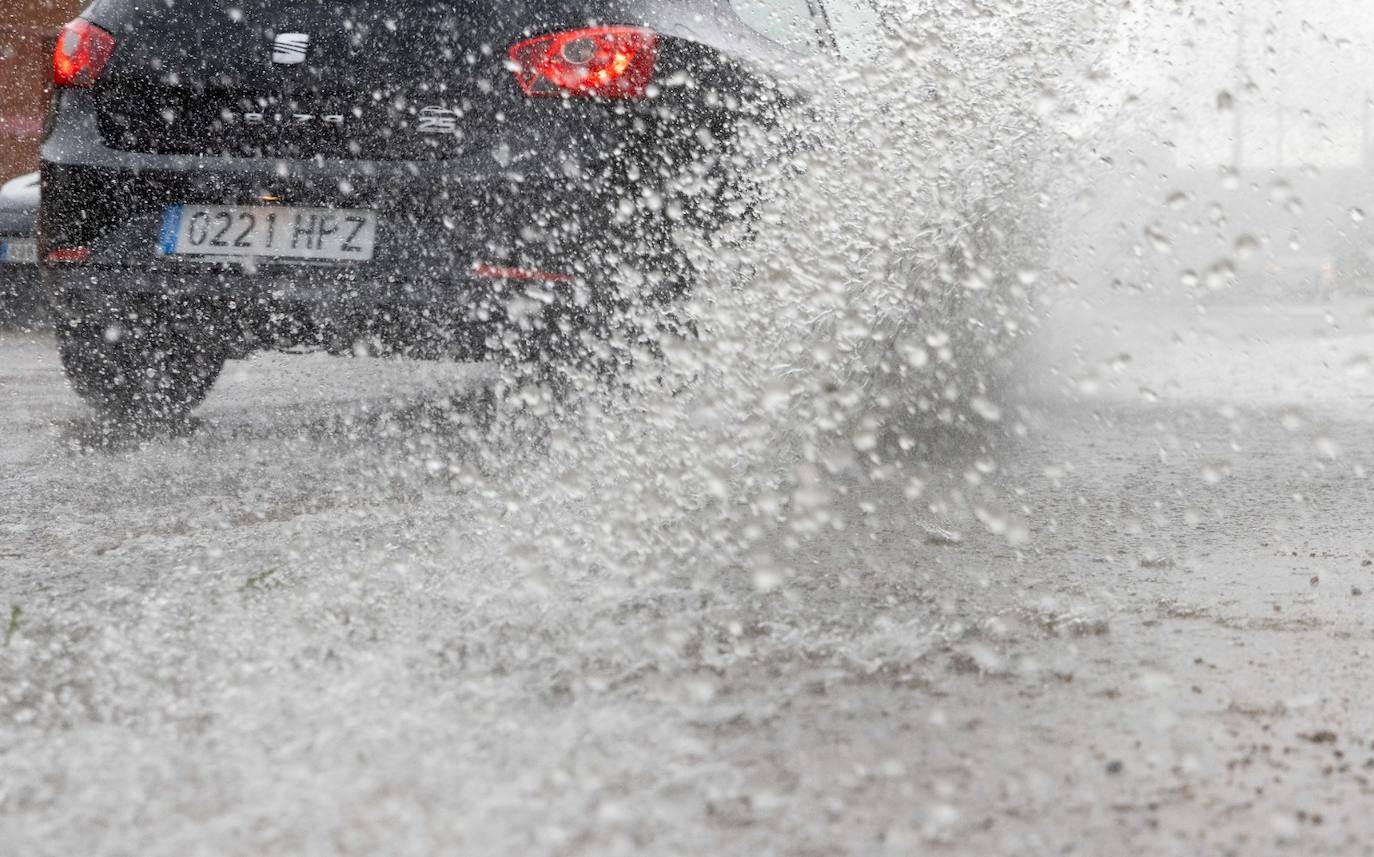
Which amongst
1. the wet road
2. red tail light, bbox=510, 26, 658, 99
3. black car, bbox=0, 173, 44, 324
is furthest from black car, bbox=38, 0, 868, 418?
black car, bbox=0, 173, 44, 324

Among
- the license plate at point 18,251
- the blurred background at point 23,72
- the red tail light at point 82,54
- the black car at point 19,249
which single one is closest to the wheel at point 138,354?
the red tail light at point 82,54

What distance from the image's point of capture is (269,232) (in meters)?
3.74

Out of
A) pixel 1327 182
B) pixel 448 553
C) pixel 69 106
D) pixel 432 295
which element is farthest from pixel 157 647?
pixel 1327 182

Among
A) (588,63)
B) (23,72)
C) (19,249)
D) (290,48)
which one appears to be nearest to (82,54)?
(290,48)

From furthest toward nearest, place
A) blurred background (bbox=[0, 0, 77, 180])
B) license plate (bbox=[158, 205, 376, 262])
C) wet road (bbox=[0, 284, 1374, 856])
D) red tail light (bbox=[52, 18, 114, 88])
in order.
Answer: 1. blurred background (bbox=[0, 0, 77, 180])
2. red tail light (bbox=[52, 18, 114, 88])
3. license plate (bbox=[158, 205, 376, 262])
4. wet road (bbox=[0, 284, 1374, 856])

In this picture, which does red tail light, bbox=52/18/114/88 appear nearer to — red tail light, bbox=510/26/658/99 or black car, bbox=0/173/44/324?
red tail light, bbox=510/26/658/99

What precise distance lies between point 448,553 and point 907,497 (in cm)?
127

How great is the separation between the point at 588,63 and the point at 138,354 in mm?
1900

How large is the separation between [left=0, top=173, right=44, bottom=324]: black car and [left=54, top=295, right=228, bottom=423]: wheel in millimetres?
2555

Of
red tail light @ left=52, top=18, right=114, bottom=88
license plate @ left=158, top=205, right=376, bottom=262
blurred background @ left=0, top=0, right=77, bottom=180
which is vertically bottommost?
blurred background @ left=0, top=0, right=77, bottom=180

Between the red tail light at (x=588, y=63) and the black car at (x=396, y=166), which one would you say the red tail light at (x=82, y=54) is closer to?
the black car at (x=396, y=166)

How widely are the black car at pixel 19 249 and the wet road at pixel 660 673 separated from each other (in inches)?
141

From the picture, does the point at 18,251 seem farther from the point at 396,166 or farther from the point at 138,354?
the point at 396,166

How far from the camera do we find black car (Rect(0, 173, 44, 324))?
7035 mm
